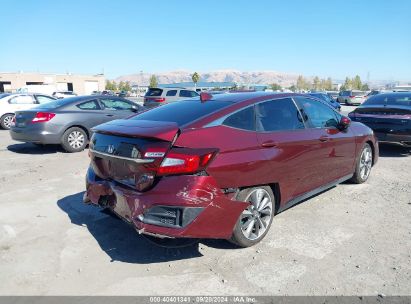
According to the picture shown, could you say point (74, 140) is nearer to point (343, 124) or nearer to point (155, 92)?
point (343, 124)

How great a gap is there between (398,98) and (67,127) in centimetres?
867

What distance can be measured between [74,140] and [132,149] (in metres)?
6.32

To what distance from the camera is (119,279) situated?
10.3 feet

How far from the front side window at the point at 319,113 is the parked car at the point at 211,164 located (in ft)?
0.08

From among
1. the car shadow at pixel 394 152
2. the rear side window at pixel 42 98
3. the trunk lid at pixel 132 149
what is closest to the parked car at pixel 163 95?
the rear side window at pixel 42 98

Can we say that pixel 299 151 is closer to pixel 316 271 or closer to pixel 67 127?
pixel 316 271

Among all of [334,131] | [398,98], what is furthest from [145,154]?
[398,98]

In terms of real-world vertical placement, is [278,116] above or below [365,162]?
above

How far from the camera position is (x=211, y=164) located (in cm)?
323

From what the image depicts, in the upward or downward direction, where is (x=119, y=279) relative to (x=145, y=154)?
downward

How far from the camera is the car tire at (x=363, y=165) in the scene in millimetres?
5883

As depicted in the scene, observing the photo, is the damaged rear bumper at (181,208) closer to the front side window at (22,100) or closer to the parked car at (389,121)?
the parked car at (389,121)

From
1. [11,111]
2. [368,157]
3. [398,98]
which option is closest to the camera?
[368,157]

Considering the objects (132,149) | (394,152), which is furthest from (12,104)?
(394,152)
